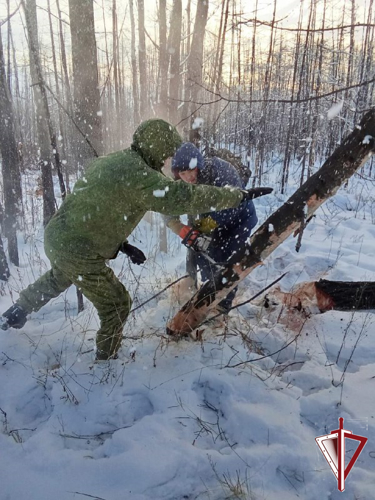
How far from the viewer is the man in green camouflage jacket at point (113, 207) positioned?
225cm

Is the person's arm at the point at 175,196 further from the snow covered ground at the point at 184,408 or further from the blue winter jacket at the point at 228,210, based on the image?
the snow covered ground at the point at 184,408

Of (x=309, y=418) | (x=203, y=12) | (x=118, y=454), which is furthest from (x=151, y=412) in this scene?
(x=203, y=12)

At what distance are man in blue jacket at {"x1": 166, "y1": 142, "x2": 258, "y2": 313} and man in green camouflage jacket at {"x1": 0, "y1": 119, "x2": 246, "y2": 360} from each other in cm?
62

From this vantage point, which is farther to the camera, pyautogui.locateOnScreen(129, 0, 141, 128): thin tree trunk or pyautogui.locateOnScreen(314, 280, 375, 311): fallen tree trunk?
pyautogui.locateOnScreen(129, 0, 141, 128): thin tree trunk

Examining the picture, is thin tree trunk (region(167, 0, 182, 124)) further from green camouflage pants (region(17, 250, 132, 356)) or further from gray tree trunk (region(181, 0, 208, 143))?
green camouflage pants (region(17, 250, 132, 356))

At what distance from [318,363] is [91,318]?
6.80ft

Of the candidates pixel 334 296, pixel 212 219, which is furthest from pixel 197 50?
pixel 334 296

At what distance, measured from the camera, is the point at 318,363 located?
2.62 metres

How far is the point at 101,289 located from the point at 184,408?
100 cm

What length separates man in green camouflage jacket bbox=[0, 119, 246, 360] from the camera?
7.37 ft

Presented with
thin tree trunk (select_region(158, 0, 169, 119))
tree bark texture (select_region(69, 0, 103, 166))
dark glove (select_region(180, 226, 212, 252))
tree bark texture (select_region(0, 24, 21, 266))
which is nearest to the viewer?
dark glove (select_region(180, 226, 212, 252))

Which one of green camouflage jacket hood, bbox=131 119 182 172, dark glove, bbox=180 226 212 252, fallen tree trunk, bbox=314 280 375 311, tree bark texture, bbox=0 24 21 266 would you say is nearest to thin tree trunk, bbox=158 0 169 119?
tree bark texture, bbox=0 24 21 266

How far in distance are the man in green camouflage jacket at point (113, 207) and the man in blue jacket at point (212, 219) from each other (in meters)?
0.62

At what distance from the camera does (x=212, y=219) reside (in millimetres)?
3213
